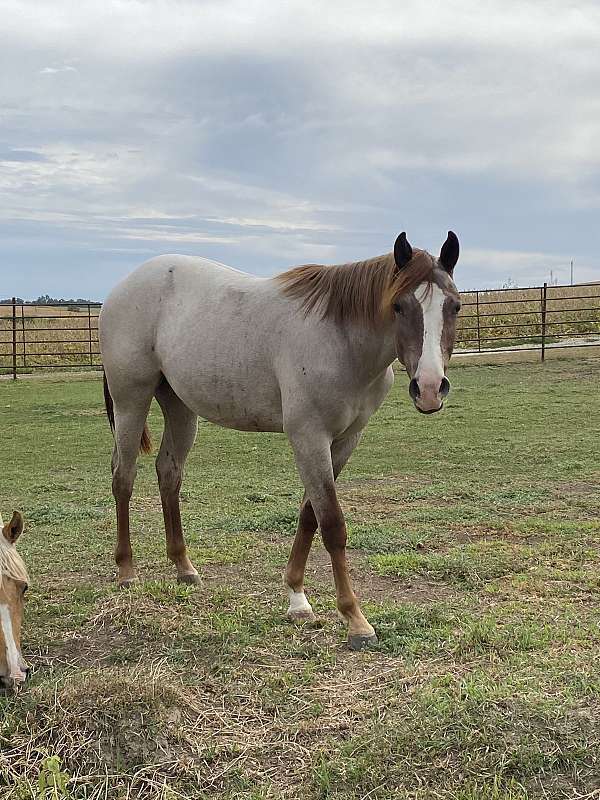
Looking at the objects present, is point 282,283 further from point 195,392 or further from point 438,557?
point 438,557

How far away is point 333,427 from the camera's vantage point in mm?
3881

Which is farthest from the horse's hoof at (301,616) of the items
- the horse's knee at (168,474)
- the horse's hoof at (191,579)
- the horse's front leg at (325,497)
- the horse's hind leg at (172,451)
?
the horse's knee at (168,474)

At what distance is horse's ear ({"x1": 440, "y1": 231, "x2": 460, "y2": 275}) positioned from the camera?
348cm

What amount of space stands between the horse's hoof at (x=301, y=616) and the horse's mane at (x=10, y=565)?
146 cm

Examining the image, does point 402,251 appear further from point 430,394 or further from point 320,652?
point 320,652

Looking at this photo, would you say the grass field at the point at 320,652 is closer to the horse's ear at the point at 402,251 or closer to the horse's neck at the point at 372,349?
the horse's neck at the point at 372,349

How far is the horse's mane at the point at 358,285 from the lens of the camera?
347cm

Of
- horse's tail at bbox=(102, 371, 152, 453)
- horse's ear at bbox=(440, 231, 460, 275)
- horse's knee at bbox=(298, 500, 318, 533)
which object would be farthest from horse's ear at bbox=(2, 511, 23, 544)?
horse's ear at bbox=(440, 231, 460, 275)

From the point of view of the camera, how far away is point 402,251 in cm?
349

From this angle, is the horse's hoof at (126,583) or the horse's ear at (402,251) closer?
→ the horse's ear at (402,251)

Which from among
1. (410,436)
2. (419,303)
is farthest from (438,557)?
(410,436)

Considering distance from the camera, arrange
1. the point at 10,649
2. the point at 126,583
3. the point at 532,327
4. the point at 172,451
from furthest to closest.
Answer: the point at 532,327
the point at 172,451
the point at 126,583
the point at 10,649

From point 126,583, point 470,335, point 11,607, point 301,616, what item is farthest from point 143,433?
point 470,335

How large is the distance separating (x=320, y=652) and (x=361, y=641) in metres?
0.21
